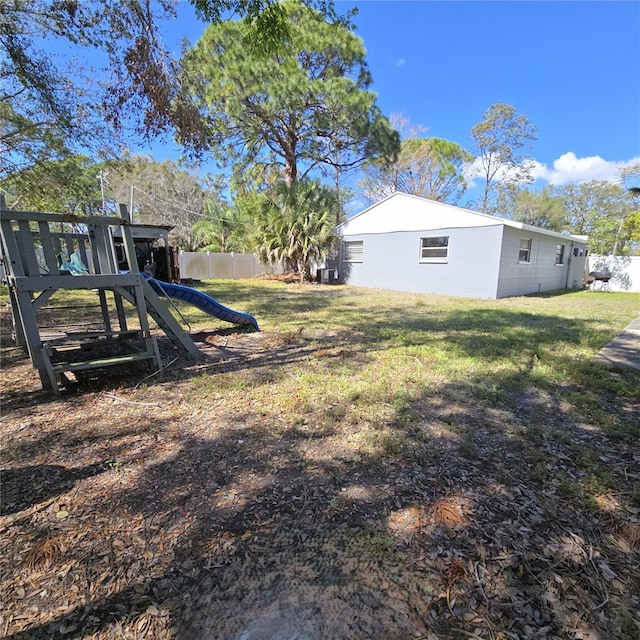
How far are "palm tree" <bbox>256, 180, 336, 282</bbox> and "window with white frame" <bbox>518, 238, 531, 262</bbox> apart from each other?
6.69 meters

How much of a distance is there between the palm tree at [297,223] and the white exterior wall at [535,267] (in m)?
6.32

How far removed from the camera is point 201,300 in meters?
5.39

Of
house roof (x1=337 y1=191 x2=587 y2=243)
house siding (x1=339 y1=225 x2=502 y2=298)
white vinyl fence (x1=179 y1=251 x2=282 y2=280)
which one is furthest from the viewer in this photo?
white vinyl fence (x1=179 y1=251 x2=282 y2=280)

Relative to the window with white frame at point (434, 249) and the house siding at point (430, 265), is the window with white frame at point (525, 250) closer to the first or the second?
the house siding at point (430, 265)

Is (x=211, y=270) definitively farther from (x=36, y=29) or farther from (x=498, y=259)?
(x=498, y=259)

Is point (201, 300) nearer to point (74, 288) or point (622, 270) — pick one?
point (74, 288)

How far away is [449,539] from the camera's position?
1.59m

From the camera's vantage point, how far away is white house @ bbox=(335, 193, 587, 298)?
1080cm

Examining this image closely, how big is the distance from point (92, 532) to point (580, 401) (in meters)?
3.80

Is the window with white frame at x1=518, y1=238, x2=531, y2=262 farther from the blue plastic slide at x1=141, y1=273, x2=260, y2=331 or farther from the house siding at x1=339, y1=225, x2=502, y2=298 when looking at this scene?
the blue plastic slide at x1=141, y1=273, x2=260, y2=331

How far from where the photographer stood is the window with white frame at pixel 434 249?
38.7 ft

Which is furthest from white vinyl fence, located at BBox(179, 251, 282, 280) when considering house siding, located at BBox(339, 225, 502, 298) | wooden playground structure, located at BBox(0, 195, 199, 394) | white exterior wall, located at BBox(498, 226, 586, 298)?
wooden playground structure, located at BBox(0, 195, 199, 394)

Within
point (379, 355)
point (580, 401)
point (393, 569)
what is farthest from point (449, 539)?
point (379, 355)

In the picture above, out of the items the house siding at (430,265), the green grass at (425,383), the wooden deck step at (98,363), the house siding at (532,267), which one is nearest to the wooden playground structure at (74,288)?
the wooden deck step at (98,363)
